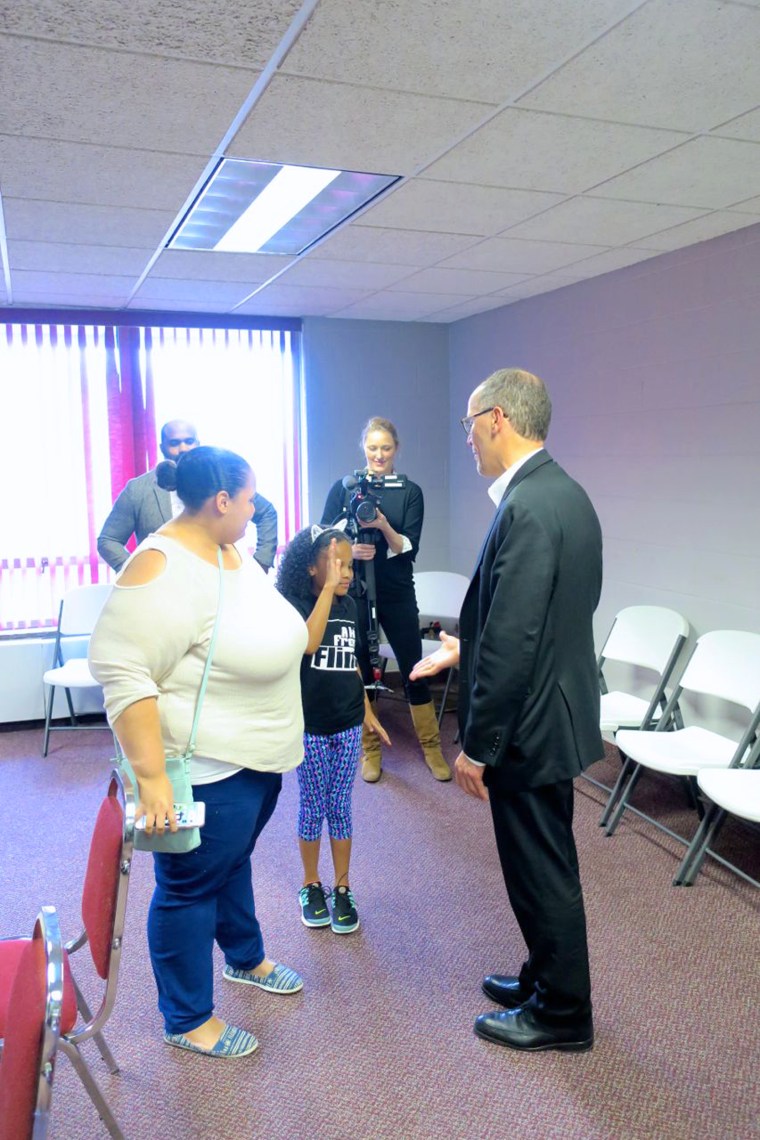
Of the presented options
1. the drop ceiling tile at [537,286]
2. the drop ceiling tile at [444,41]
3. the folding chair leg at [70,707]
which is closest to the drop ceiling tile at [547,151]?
the drop ceiling tile at [444,41]

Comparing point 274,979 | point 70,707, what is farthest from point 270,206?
point 70,707

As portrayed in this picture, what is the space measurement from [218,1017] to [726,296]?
3247mm

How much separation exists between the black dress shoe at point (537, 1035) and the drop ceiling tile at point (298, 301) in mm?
3465

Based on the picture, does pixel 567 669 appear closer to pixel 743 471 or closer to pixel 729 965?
pixel 729 965

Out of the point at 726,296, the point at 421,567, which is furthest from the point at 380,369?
the point at 726,296

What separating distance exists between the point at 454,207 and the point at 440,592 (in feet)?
9.03

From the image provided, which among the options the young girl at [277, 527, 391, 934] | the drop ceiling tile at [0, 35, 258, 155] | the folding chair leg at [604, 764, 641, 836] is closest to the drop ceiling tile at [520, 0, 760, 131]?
the drop ceiling tile at [0, 35, 258, 155]

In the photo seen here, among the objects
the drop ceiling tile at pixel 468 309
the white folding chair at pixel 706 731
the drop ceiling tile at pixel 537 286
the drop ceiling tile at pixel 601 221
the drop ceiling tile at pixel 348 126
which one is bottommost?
the white folding chair at pixel 706 731

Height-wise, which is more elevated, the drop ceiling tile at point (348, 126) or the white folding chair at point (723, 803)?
the drop ceiling tile at point (348, 126)

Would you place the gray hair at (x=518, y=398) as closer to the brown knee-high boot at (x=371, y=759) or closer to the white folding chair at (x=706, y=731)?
the white folding chair at (x=706, y=731)

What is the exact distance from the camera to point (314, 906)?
2.75 m

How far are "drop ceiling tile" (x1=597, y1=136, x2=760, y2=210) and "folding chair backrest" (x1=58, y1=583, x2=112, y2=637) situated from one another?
3479mm

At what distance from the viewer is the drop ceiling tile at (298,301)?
4.45 m

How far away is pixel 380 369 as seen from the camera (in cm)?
555
